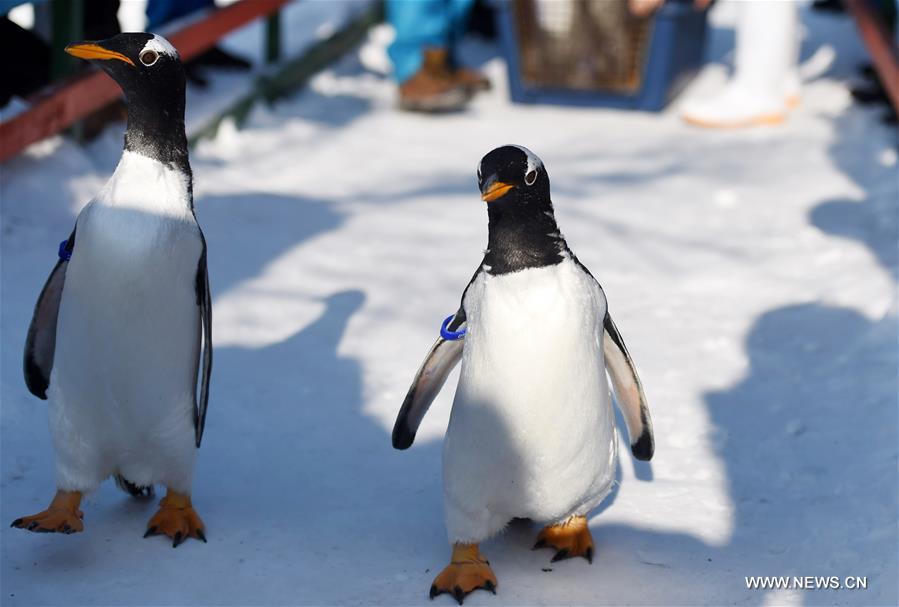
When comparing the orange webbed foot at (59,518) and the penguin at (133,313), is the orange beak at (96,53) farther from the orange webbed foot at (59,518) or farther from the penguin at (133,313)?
the orange webbed foot at (59,518)

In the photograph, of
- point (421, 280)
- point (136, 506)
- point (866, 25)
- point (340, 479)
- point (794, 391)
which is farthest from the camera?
point (866, 25)

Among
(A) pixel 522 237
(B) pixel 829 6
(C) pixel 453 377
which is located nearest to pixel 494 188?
(A) pixel 522 237

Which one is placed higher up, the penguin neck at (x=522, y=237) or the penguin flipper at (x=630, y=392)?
the penguin neck at (x=522, y=237)

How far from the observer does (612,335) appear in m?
2.63

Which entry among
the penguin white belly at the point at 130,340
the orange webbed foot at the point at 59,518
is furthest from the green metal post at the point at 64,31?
the orange webbed foot at the point at 59,518

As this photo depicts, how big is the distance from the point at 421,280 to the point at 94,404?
1951 mm

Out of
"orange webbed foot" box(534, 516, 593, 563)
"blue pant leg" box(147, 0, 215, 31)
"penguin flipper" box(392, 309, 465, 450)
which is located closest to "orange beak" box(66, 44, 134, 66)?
"penguin flipper" box(392, 309, 465, 450)

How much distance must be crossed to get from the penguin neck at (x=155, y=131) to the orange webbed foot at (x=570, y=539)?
3.73ft

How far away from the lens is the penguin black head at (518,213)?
2326 millimetres

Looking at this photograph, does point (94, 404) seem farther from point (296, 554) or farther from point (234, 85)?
point (234, 85)

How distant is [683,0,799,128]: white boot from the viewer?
20.6 ft

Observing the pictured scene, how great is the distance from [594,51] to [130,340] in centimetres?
470

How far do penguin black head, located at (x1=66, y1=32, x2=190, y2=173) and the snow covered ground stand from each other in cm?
89

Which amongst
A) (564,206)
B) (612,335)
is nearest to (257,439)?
(612,335)
